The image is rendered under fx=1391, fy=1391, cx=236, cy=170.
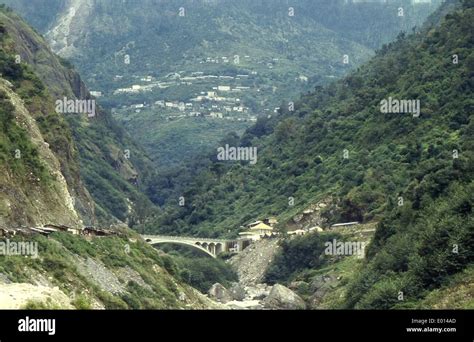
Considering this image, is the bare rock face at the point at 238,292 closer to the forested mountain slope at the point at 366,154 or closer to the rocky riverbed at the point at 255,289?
the rocky riverbed at the point at 255,289

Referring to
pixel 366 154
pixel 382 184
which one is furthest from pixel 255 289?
pixel 366 154

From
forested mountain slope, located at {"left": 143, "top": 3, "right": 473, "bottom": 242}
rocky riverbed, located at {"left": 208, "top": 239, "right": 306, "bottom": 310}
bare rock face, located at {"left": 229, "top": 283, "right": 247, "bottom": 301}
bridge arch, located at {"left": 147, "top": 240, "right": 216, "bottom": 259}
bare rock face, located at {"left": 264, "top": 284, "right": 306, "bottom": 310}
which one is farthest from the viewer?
bridge arch, located at {"left": 147, "top": 240, "right": 216, "bottom": 259}

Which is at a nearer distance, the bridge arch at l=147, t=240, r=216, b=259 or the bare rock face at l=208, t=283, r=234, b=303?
the bare rock face at l=208, t=283, r=234, b=303

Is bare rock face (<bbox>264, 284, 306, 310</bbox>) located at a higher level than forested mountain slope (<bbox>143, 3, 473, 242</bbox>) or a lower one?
lower

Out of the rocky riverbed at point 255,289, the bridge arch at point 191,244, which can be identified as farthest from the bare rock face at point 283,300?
the bridge arch at point 191,244

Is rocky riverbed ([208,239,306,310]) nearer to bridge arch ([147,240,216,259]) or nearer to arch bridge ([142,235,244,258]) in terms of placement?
arch bridge ([142,235,244,258])

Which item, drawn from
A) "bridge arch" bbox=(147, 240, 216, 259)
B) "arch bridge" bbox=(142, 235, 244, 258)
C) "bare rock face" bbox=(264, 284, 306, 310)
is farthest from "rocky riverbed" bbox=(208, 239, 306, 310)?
"bridge arch" bbox=(147, 240, 216, 259)

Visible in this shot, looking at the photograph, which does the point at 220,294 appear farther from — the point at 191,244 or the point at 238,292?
the point at 191,244

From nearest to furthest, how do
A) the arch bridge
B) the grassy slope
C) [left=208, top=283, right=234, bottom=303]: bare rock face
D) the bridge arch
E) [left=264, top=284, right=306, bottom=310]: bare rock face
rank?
the grassy slope
[left=264, top=284, right=306, bottom=310]: bare rock face
[left=208, top=283, right=234, bottom=303]: bare rock face
the bridge arch
the arch bridge
